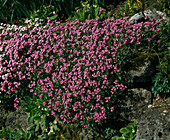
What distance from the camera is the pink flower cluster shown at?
14.4 ft

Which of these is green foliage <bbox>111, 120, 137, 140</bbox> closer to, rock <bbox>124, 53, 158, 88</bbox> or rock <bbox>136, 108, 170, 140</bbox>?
rock <bbox>136, 108, 170, 140</bbox>

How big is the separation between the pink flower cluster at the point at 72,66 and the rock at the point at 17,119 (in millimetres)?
530

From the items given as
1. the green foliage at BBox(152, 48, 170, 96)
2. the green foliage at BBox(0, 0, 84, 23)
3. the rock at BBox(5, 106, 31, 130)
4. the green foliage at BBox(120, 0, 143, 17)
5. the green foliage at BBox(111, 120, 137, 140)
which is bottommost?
the green foliage at BBox(111, 120, 137, 140)

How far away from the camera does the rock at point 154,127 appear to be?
362cm

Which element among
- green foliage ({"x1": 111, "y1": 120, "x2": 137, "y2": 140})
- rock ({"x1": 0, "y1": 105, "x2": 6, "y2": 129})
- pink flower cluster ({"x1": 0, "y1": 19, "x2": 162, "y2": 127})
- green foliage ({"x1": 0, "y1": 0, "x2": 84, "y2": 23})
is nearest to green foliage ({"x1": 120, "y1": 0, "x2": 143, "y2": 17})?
pink flower cluster ({"x1": 0, "y1": 19, "x2": 162, "y2": 127})

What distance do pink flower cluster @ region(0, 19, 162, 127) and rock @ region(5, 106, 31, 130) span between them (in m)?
0.53

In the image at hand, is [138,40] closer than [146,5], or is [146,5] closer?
[138,40]

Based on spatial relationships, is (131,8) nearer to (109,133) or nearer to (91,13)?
(91,13)

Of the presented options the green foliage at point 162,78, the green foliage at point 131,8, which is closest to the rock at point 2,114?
the green foliage at point 162,78

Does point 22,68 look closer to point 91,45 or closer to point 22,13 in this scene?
point 91,45

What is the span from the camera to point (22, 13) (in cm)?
785

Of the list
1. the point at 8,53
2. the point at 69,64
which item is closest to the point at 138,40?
the point at 69,64

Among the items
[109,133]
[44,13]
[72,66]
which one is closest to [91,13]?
[44,13]

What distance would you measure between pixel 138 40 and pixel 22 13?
17.0 ft
